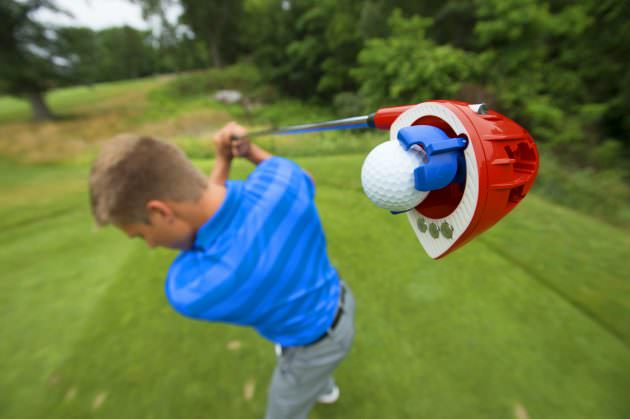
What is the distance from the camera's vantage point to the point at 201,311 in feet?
2.39

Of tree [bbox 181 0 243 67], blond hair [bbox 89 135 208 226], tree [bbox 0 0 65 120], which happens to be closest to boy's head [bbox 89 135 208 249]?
blond hair [bbox 89 135 208 226]

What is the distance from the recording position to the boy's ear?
76 cm

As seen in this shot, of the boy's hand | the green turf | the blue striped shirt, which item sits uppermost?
the boy's hand

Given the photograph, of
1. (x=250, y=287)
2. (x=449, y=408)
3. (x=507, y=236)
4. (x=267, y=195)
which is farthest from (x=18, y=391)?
(x=507, y=236)

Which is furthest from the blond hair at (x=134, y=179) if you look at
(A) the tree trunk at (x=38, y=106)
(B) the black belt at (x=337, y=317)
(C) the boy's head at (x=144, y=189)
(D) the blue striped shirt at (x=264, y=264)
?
(A) the tree trunk at (x=38, y=106)

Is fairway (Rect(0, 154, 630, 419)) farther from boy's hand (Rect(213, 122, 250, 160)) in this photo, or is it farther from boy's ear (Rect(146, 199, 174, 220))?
boy's ear (Rect(146, 199, 174, 220))

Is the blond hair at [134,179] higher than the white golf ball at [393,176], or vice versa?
the white golf ball at [393,176]

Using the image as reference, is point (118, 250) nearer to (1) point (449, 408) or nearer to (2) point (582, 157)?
(1) point (449, 408)

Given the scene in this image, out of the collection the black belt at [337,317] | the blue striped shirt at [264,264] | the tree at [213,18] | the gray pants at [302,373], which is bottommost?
the gray pants at [302,373]

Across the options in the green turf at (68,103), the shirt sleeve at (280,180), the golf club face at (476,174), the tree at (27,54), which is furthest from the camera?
the green turf at (68,103)

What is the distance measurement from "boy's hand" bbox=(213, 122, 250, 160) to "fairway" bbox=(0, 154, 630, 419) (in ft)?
1.04

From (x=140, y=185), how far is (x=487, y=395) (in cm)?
133

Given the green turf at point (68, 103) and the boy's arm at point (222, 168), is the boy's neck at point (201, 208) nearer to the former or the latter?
the boy's arm at point (222, 168)

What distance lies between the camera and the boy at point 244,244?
738 mm
